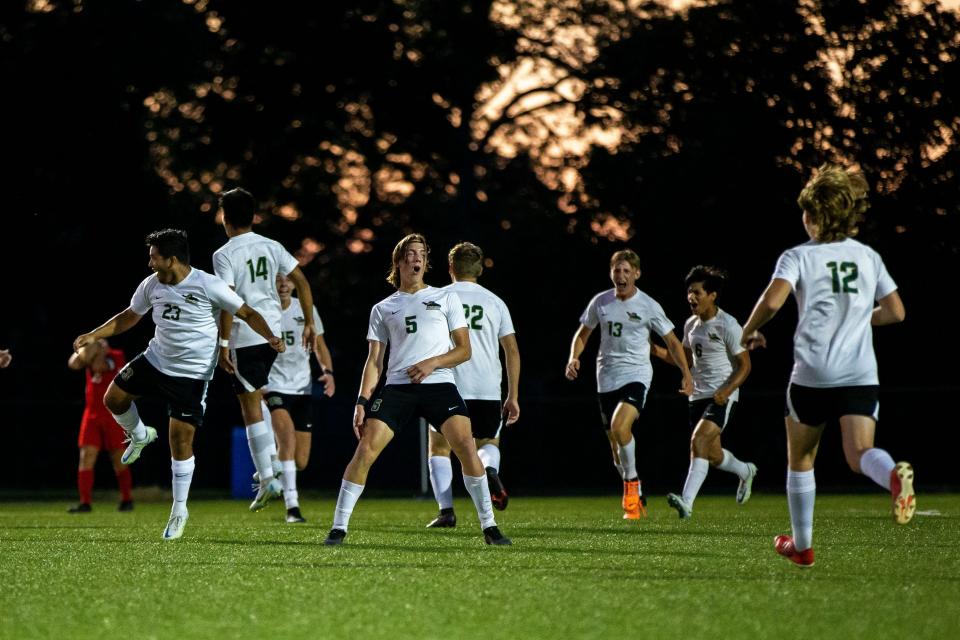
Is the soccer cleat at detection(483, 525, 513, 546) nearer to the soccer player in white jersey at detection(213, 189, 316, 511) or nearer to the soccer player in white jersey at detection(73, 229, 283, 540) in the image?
the soccer player in white jersey at detection(73, 229, 283, 540)

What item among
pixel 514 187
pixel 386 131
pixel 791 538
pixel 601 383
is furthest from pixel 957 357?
pixel 791 538

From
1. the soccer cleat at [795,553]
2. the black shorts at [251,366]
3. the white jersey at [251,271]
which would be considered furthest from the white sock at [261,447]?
the soccer cleat at [795,553]

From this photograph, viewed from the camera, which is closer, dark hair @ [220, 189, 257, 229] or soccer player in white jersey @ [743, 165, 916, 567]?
soccer player in white jersey @ [743, 165, 916, 567]

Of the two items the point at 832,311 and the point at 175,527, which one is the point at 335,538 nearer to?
the point at 175,527

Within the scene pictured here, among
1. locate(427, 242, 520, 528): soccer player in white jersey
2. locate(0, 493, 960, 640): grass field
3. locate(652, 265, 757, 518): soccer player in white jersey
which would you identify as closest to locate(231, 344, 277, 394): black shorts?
locate(0, 493, 960, 640): grass field

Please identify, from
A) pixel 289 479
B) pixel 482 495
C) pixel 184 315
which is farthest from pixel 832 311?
pixel 289 479

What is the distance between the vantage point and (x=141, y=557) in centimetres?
937

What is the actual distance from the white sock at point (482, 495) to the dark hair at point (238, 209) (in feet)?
12.2

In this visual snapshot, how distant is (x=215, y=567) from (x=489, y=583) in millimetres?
1806

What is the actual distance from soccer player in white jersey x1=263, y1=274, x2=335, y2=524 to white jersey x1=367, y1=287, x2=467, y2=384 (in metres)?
4.40

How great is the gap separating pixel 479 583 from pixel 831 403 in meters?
2.00

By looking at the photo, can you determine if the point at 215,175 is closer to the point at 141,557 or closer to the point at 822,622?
the point at 141,557

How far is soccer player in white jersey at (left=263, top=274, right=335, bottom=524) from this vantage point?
14266mm

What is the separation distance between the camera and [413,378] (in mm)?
9578
